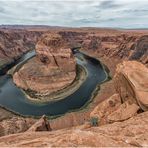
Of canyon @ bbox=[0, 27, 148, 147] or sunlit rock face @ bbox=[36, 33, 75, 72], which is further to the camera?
sunlit rock face @ bbox=[36, 33, 75, 72]

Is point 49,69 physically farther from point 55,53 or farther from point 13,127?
point 13,127

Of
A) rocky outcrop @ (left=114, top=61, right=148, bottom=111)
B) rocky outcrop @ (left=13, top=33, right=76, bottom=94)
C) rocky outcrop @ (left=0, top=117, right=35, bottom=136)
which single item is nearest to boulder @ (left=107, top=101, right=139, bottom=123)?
rocky outcrop @ (left=114, top=61, right=148, bottom=111)

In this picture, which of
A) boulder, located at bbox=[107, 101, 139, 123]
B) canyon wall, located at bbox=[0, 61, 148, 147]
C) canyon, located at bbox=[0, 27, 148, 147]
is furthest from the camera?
boulder, located at bbox=[107, 101, 139, 123]

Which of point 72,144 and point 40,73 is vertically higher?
point 72,144

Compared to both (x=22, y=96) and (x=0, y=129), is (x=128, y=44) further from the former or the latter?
(x=0, y=129)

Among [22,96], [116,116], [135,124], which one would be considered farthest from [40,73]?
[135,124]

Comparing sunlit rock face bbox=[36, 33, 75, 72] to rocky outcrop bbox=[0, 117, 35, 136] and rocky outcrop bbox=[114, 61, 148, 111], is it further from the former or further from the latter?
rocky outcrop bbox=[0, 117, 35, 136]

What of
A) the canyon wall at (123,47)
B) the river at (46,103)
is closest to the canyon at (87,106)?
the canyon wall at (123,47)
